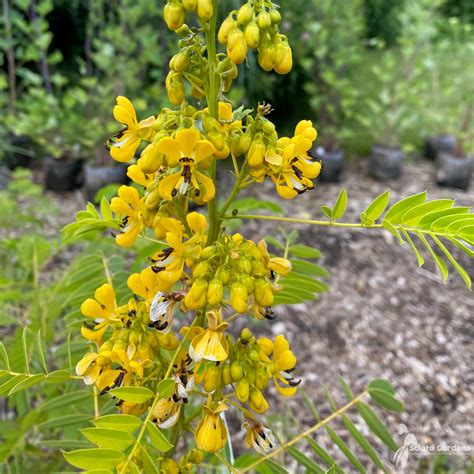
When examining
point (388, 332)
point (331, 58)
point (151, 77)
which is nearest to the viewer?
point (388, 332)

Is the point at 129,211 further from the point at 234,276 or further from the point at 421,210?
the point at 421,210

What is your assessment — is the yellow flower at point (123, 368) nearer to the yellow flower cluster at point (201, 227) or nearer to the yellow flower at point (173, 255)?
the yellow flower cluster at point (201, 227)

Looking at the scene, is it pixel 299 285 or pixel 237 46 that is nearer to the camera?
pixel 237 46

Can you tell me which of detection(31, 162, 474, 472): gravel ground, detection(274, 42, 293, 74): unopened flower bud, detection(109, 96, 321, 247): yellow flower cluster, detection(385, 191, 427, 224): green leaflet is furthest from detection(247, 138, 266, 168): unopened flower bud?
detection(31, 162, 474, 472): gravel ground

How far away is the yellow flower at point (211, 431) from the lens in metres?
0.82

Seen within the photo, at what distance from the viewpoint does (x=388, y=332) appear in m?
2.51

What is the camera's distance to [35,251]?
1419 mm

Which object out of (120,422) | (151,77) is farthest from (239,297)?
(151,77)

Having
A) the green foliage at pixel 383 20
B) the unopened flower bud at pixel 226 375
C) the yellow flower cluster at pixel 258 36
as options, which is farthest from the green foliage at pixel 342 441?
the green foliage at pixel 383 20

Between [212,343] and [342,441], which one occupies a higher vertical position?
[212,343]

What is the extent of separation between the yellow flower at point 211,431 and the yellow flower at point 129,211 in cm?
30

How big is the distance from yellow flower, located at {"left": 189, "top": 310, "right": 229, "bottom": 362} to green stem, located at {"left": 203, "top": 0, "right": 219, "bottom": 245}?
14 centimetres

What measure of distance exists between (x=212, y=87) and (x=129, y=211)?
0.77 ft

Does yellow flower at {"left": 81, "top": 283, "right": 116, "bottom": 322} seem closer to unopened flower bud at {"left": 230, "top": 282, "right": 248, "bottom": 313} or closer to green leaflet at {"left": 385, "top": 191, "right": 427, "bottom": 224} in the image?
unopened flower bud at {"left": 230, "top": 282, "right": 248, "bottom": 313}
